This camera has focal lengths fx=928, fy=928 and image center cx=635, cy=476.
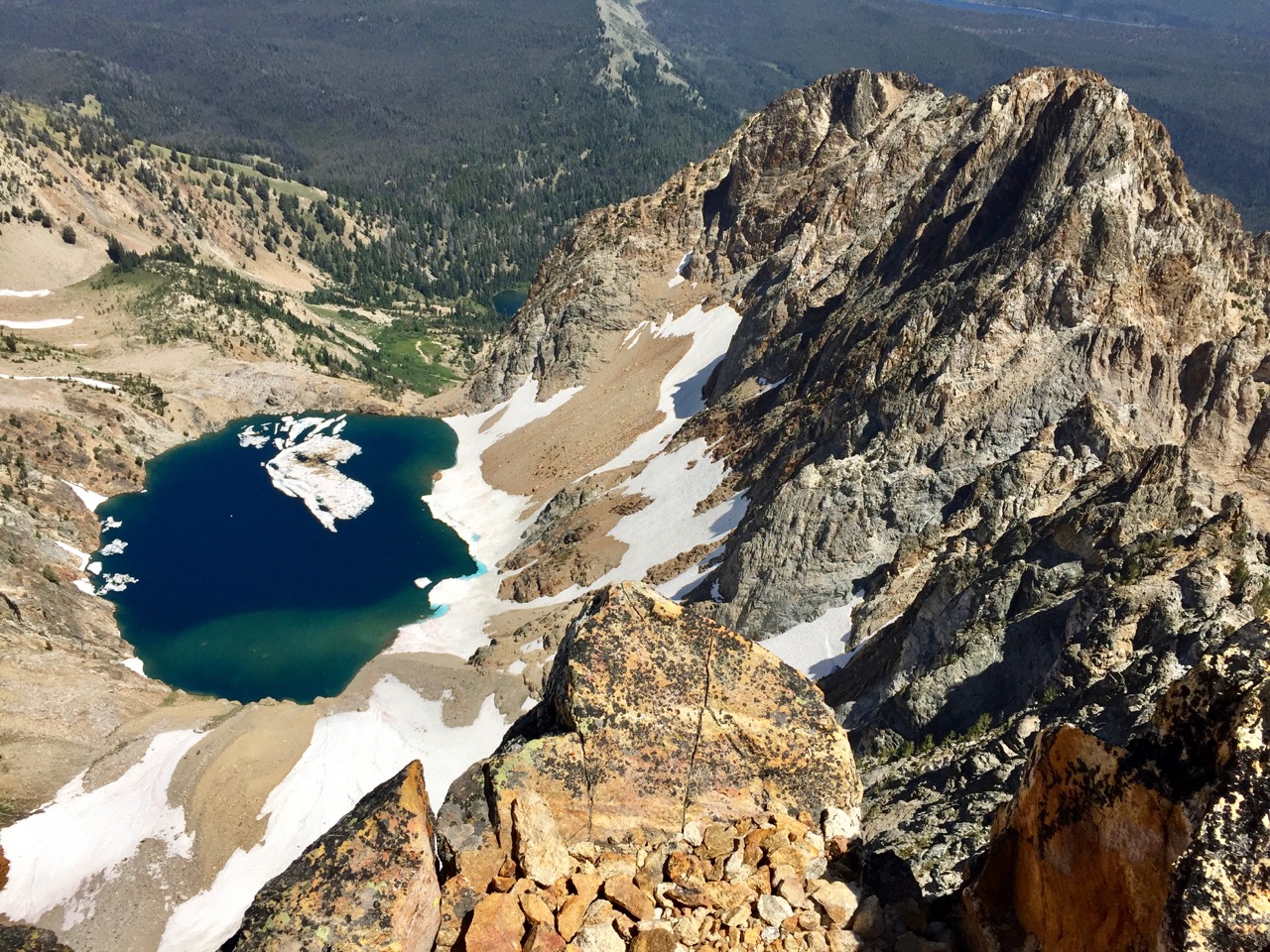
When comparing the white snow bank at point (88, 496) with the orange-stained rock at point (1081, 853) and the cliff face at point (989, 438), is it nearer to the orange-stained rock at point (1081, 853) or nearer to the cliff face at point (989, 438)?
the cliff face at point (989, 438)

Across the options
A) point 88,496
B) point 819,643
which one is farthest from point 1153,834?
point 88,496

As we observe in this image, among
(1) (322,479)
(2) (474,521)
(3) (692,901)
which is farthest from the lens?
(1) (322,479)

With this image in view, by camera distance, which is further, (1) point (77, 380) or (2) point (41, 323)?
(2) point (41, 323)

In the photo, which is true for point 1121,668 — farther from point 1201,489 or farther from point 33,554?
point 33,554

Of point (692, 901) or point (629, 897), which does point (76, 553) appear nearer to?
point (629, 897)

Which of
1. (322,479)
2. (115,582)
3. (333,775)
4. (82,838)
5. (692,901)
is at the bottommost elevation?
(115,582)

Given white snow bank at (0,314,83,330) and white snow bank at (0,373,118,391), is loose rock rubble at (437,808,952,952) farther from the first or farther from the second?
white snow bank at (0,314,83,330)

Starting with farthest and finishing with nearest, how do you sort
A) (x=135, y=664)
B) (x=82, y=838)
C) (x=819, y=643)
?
(x=135, y=664) < (x=819, y=643) < (x=82, y=838)
